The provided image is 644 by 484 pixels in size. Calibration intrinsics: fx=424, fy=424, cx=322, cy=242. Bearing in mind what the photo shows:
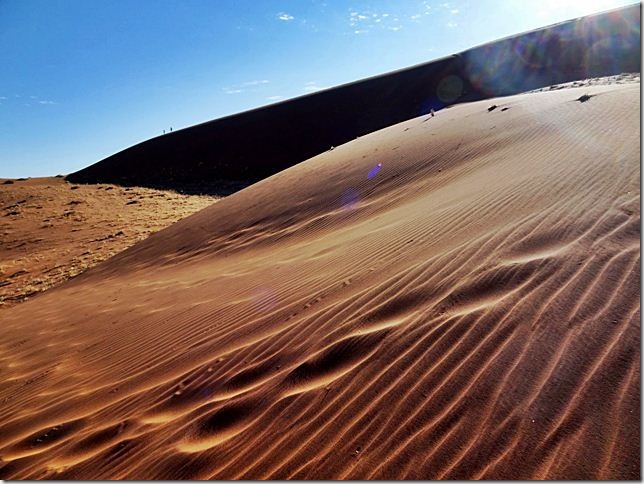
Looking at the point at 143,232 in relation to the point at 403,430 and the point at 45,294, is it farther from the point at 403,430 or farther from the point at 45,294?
the point at 403,430

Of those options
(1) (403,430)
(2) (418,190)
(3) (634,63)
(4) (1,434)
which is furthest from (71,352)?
(3) (634,63)

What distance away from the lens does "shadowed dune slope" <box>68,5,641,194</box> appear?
107 ft

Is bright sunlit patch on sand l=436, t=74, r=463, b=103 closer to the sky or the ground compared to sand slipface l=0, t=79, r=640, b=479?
closer to the sky

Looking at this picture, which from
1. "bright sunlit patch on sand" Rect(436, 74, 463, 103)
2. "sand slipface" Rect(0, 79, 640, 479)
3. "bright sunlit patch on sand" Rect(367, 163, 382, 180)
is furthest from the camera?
"bright sunlit patch on sand" Rect(436, 74, 463, 103)

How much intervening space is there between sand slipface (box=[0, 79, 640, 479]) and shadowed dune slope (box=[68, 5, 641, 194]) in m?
24.0

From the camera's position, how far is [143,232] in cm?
1527

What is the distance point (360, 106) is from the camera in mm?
40500

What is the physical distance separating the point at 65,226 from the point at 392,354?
1849 cm

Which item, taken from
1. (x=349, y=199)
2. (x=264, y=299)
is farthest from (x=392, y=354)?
(x=349, y=199)

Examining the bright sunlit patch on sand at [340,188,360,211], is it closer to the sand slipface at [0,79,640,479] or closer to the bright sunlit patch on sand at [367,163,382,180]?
the bright sunlit patch on sand at [367,163,382,180]

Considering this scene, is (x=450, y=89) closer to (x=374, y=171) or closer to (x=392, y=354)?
(x=374, y=171)

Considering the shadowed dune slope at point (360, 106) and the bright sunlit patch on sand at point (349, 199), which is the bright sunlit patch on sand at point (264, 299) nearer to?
the bright sunlit patch on sand at point (349, 199)

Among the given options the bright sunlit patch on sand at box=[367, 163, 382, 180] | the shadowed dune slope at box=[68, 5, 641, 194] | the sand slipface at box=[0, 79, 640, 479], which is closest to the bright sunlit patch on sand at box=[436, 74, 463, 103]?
the shadowed dune slope at box=[68, 5, 641, 194]

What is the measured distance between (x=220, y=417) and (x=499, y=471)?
6.15 feet
